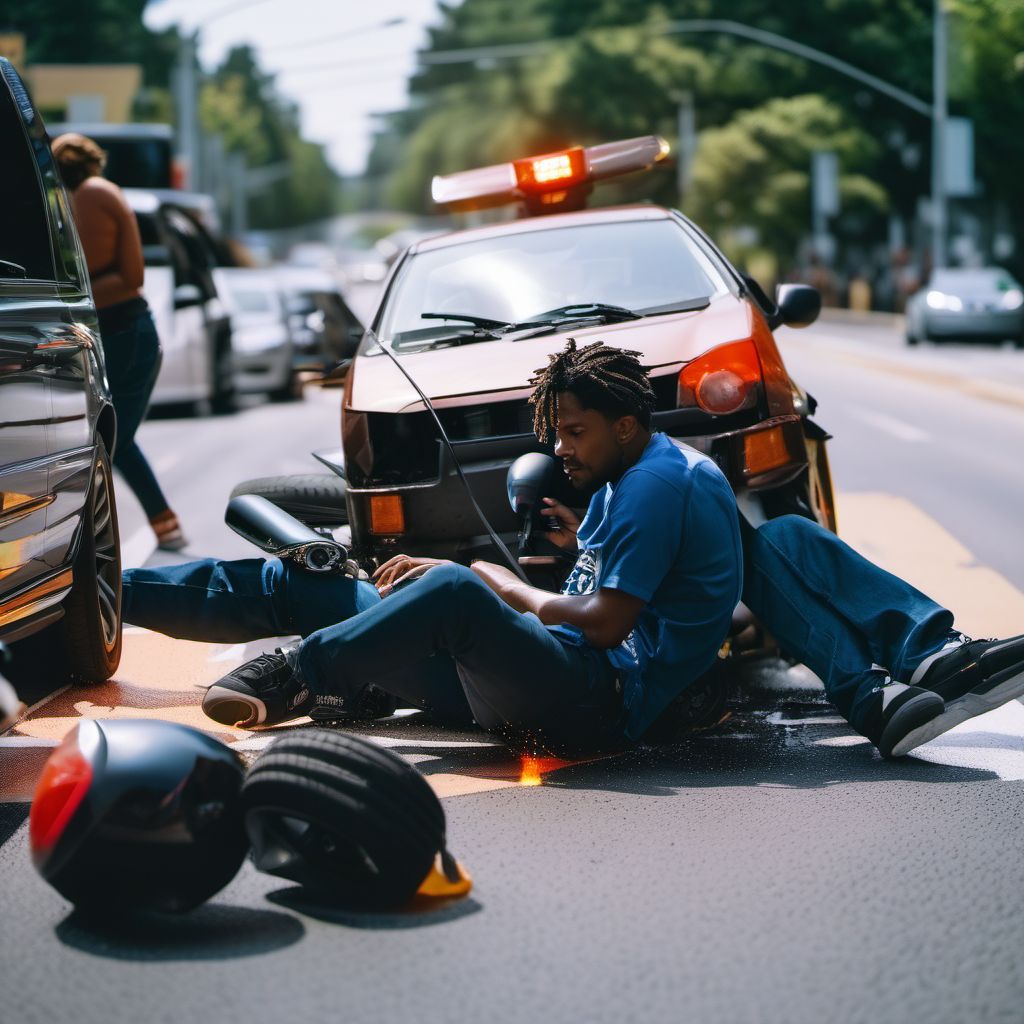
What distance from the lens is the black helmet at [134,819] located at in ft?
12.4

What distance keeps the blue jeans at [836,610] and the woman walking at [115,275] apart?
4.21 metres

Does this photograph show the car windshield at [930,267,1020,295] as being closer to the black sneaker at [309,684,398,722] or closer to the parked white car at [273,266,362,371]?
the parked white car at [273,266,362,371]

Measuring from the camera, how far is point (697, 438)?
246 inches

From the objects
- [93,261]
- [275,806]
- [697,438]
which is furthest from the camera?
[93,261]

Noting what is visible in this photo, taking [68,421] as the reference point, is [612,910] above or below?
below

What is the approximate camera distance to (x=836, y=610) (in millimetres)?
5387

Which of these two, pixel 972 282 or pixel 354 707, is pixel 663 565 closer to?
pixel 354 707

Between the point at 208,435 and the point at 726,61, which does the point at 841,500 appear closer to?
the point at 208,435

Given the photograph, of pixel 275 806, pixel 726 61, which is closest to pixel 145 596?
pixel 275 806

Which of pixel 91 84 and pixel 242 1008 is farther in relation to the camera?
pixel 91 84

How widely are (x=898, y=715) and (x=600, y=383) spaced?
1.18 metres

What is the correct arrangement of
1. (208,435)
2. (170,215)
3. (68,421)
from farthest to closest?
(208,435) → (170,215) → (68,421)

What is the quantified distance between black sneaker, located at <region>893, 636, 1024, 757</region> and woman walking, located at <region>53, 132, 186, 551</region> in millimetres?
4649

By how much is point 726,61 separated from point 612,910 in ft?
194
